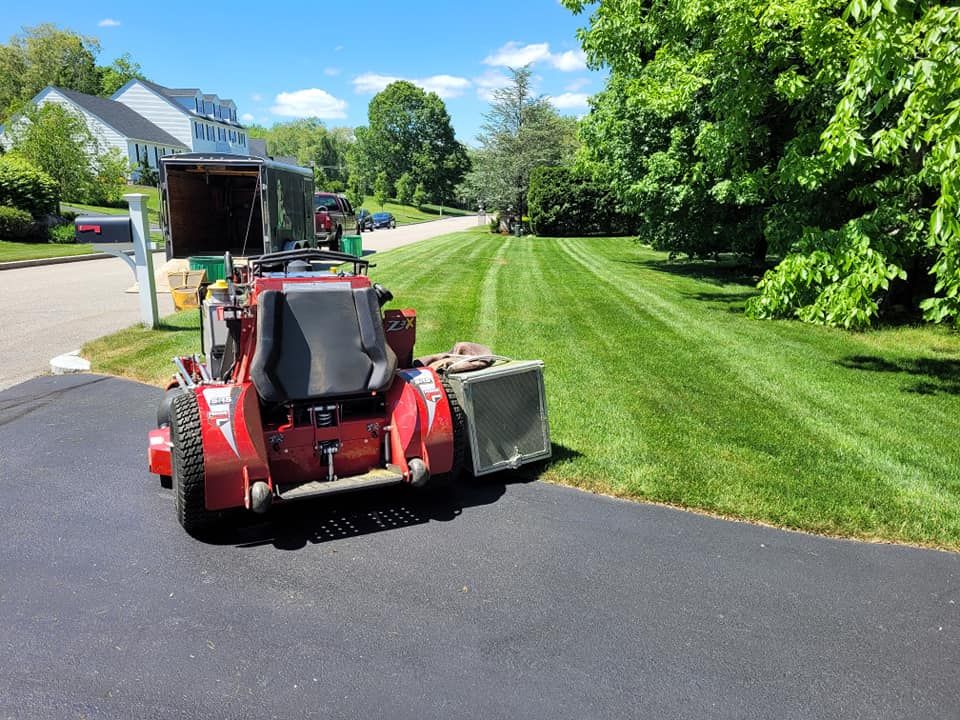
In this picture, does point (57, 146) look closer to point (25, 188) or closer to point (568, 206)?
point (25, 188)

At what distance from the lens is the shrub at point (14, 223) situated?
24531 millimetres

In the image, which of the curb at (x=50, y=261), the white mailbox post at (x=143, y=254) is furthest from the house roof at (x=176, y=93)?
the white mailbox post at (x=143, y=254)

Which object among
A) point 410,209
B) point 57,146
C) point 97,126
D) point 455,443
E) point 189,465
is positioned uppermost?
point 97,126

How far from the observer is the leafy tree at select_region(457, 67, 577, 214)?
1465 inches

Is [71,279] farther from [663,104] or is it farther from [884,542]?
[884,542]

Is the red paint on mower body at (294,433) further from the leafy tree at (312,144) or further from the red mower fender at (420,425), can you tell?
the leafy tree at (312,144)

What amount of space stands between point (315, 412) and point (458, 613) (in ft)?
5.18

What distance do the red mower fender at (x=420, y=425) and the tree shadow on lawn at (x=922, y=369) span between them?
5.74 meters

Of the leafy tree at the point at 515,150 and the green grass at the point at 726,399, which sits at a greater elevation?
the leafy tree at the point at 515,150

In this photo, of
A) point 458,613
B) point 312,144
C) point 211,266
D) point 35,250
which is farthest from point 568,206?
point 312,144

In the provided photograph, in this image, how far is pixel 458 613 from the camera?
139 inches

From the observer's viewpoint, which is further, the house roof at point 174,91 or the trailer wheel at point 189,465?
the house roof at point 174,91

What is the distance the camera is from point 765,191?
1330 cm

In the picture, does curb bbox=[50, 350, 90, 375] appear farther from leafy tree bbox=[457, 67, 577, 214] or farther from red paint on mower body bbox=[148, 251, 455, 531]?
leafy tree bbox=[457, 67, 577, 214]
